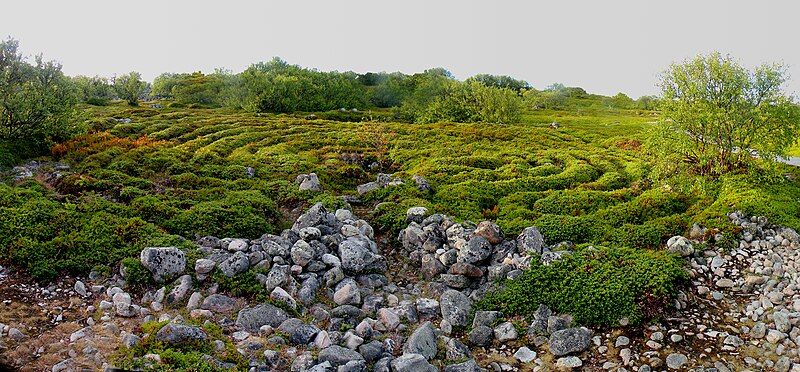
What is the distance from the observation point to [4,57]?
32.3 m

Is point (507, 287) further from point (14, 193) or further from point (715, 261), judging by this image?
point (14, 193)

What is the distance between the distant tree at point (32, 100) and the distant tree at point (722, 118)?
109 ft

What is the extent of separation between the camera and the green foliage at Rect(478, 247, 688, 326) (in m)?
15.2

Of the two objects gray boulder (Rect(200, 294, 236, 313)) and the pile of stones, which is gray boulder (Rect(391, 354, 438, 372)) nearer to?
the pile of stones

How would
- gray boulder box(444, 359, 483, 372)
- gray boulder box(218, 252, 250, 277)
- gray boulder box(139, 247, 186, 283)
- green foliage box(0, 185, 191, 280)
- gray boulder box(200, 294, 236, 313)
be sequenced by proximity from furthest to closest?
gray boulder box(218, 252, 250, 277)
green foliage box(0, 185, 191, 280)
gray boulder box(139, 247, 186, 283)
gray boulder box(200, 294, 236, 313)
gray boulder box(444, 359, 483, 372)

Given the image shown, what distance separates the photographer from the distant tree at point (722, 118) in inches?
950

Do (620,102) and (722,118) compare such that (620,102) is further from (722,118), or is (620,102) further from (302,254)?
(302,254)

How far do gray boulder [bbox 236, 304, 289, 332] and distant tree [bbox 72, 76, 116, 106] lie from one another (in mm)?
86782

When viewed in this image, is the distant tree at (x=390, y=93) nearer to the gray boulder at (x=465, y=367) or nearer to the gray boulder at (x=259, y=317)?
the gray boulder at (x=259, y=317)

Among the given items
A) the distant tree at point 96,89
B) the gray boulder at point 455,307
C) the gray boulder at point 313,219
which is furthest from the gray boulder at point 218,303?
the distant tree at point 96,89

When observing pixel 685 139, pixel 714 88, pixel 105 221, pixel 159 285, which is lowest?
pixel 159 285

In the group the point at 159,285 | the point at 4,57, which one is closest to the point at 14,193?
the point at 159,285

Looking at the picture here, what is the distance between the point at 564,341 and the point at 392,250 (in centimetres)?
781

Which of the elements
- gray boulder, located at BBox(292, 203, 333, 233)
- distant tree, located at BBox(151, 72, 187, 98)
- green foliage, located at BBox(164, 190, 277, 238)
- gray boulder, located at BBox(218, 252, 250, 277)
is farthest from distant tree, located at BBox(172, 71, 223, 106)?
gray boulder, located at BBox(218, 252, 250, 277)
